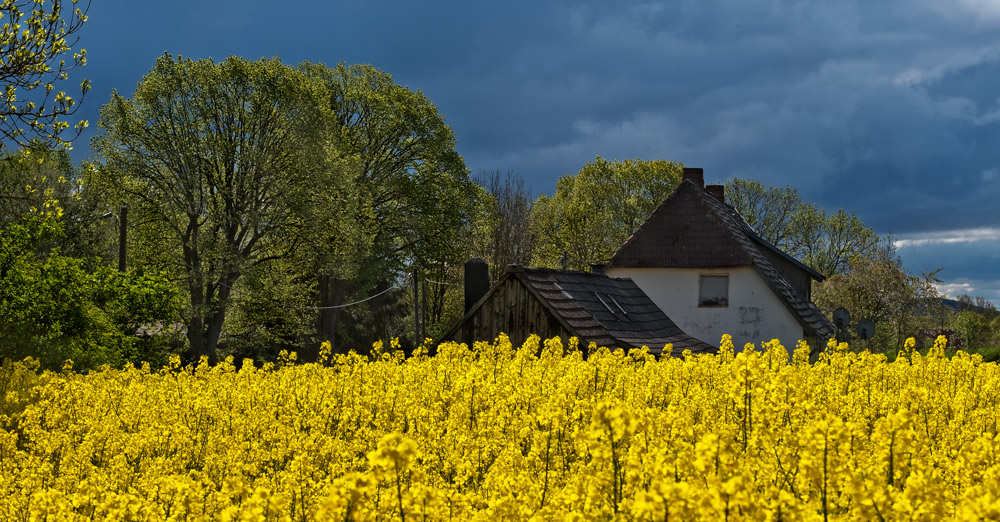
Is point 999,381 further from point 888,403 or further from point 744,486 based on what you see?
point 744,486

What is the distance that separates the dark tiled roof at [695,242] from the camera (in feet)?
92.0

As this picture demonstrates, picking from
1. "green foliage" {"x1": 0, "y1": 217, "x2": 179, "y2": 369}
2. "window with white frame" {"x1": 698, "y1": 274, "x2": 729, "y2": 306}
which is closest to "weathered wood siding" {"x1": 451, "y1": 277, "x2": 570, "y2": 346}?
"green foliage" {"x1": 0, "y1": 217, "x2": 179, "y2": 369}

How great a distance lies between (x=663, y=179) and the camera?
1977 inches

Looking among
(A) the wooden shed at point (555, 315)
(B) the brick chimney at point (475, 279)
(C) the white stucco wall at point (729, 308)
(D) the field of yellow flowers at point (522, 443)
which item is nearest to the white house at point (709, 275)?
(C) the white stucco wall at point (729, 308)

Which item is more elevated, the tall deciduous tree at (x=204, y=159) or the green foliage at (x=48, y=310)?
the tall deciduous tree at (x=204, y=159)

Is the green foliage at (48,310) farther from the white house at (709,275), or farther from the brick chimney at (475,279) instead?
the white house at (709,275)

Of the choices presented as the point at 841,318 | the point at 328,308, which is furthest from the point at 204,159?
the point at 841,318

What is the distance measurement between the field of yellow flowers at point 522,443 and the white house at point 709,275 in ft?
52.8

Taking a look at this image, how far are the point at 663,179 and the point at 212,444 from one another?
45.0 meters

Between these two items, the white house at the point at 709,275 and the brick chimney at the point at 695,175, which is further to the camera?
the brick chimney at the point at 695,175

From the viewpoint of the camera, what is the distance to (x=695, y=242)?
29094 millimetres

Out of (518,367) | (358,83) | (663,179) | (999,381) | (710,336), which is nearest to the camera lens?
(999,381)

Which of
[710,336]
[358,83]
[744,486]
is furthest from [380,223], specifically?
[744,486]

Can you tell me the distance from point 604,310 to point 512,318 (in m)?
2.42
